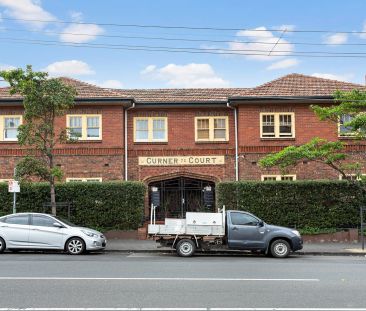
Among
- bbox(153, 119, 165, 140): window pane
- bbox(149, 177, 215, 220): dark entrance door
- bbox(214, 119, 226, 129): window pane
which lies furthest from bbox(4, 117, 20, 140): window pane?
bbox(214, 119, 226, 129): window pane

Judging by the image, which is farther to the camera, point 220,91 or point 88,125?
point 220,91

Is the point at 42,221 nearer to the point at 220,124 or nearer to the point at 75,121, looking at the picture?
the point at 75,121

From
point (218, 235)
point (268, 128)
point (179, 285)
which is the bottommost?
point (179, 285)

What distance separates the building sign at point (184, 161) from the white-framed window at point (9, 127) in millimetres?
6634

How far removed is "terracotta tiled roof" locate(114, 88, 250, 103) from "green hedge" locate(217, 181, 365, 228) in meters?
5.97

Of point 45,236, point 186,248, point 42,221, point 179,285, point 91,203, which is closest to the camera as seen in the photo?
point 179,285

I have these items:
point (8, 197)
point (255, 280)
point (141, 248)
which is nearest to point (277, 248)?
point (141, 248)

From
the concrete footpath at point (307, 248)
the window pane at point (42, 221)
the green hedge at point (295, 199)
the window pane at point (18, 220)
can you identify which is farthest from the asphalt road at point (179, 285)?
the green hedge at point (295, 199)

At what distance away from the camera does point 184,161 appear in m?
26.4

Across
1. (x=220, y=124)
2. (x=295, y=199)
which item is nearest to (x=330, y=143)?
(x=295, y=199)

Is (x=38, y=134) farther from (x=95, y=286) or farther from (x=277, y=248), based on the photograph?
(x=95, y=286)

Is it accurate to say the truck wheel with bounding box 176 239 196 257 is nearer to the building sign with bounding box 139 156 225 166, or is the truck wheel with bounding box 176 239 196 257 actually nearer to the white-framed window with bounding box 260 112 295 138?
the building sign with bounding box 139 156 225 166

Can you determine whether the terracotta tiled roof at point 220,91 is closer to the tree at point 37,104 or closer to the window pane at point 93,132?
the window pane at point 93,132

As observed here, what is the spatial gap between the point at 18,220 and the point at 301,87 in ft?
53.7
